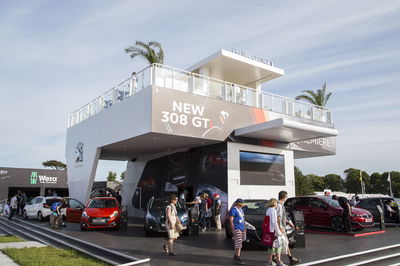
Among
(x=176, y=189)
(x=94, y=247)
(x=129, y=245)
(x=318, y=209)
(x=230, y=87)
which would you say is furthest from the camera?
(x=176, y=189)

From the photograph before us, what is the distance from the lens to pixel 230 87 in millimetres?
17031

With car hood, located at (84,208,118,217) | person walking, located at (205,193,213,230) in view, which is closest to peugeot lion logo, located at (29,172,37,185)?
car hood, located at (84,208,118,217)

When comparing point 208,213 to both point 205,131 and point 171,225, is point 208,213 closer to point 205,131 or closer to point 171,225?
point 205,131

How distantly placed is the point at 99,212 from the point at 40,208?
23.2 feet

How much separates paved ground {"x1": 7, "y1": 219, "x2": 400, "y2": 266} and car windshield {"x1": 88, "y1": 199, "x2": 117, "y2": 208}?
6.22 ft

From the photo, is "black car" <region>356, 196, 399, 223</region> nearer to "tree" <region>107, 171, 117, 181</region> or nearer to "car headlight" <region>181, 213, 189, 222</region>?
"car headlight" <region>181, 213, 189, 222</region>

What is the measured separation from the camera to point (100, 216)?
13828mm

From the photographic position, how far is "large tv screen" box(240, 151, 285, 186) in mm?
17094

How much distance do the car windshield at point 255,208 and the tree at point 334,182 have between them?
238 ft

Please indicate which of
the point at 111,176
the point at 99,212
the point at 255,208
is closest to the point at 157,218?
the point at 99,212

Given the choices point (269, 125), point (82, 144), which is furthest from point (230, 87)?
point (82, 144)

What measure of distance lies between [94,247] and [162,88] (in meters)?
7.46

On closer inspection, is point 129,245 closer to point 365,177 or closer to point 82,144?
point 82,144

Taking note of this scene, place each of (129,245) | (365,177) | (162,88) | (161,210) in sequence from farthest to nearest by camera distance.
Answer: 1. (365,177)
2. (162,88)
3. (161,210)
4. (129,245)
